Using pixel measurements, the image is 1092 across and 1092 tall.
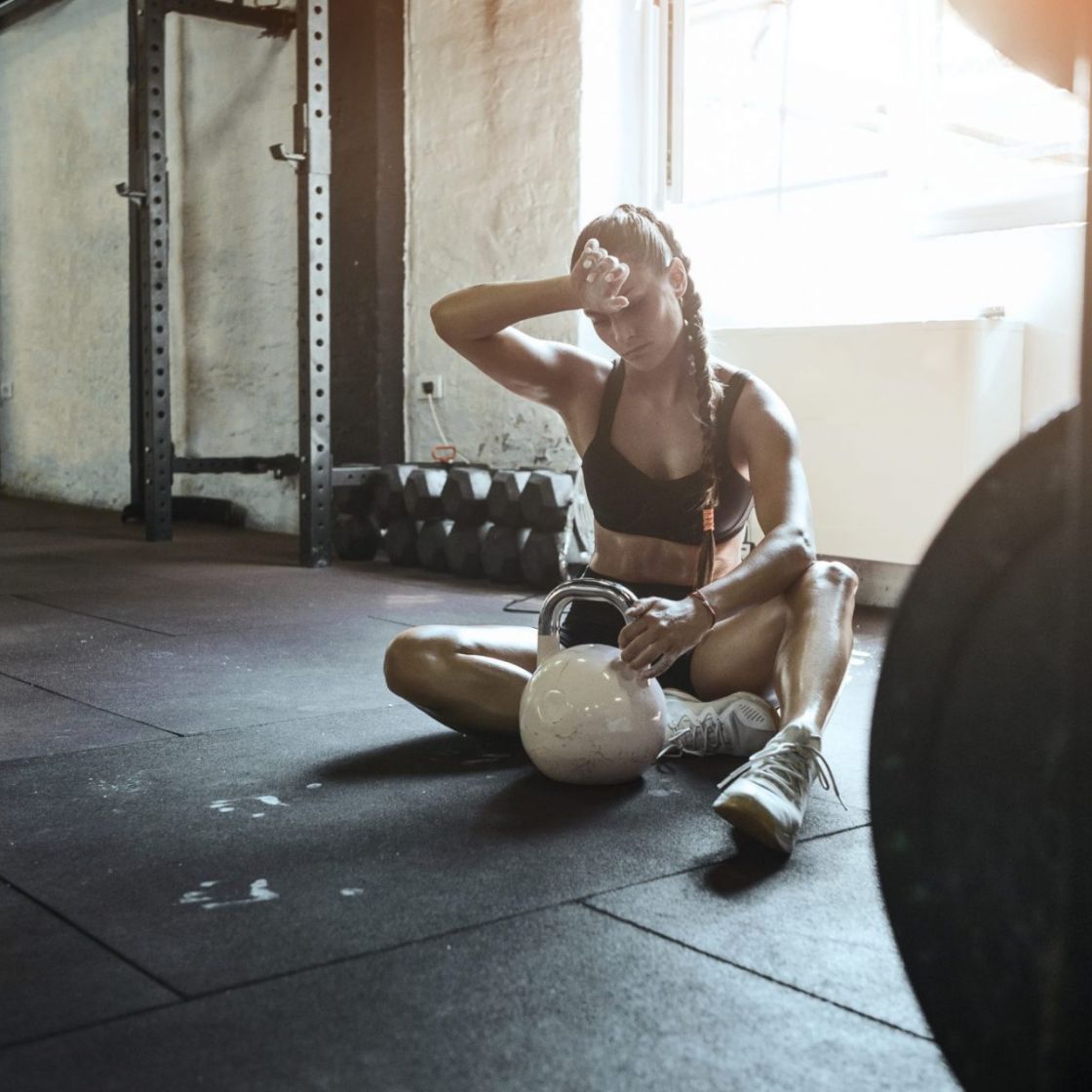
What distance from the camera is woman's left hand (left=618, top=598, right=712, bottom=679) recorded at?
6.10 feet

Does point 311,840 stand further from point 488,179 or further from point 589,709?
point 488,179

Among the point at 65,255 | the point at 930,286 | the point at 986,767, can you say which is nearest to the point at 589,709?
the point at 986,767

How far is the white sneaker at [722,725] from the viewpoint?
2.22 meters

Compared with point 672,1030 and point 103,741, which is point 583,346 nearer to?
point 103,741

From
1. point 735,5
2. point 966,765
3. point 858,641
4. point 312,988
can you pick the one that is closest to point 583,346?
point 735,5

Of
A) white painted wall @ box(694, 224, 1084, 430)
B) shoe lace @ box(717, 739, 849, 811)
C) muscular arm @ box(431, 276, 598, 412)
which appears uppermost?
white painted wall @ box(694, 224, 1084, 430)

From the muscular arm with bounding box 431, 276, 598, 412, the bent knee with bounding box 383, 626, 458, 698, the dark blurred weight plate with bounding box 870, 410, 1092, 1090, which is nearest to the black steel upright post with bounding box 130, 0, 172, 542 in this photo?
the muscular arm with bounding box 431, 276, 598, 412

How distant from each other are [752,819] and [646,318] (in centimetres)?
88

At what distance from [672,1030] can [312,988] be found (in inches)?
14.4

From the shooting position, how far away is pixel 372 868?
5.54 ft

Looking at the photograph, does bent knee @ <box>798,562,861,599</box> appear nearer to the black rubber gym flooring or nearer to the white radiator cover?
the black rubber gym flooring

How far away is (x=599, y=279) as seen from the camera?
2053 mm

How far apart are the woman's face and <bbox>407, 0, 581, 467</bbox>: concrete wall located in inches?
106

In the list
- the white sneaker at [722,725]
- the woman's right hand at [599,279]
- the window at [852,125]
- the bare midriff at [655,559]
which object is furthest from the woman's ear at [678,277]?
the window at [852,125]
